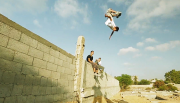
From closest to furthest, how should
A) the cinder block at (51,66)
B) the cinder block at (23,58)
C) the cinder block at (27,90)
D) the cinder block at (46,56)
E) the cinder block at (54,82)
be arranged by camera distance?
1. the cinder block at (23,58)
2. the cinder block at (27,90)
3. the cinder block at (46,56)
4. the cinder block at (51,66)
5. the cinder block at (54,82)

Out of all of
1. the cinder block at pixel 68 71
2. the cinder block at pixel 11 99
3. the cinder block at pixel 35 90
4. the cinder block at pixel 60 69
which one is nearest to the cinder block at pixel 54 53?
the cinder block at pixel 60 69

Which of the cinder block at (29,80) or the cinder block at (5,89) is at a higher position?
the cinder block at (29,80)

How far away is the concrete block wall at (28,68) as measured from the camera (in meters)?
2.44

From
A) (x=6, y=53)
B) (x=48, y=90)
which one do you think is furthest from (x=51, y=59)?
(x=6, y=53)

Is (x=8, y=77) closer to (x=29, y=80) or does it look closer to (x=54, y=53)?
(x=29, y=80)

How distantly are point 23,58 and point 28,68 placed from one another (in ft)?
1.01

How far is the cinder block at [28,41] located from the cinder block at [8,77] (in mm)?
862

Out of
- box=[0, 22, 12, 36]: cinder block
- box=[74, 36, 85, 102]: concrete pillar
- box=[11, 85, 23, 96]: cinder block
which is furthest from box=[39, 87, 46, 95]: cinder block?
box=[74, 36, 85, 102]: concrete pillar

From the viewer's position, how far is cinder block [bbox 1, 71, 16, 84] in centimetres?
237

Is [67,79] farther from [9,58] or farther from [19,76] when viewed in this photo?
[9,58]

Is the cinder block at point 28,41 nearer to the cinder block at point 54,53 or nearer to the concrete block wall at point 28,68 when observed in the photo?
the concrete block wall at point 28,68

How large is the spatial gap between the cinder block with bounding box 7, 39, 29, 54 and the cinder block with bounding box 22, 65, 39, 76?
1.35ft

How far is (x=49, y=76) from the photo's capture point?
371cm

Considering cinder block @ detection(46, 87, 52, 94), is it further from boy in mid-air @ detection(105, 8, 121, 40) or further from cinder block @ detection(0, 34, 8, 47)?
boy in mid-air @ detection(105, 8, 121, 40)
